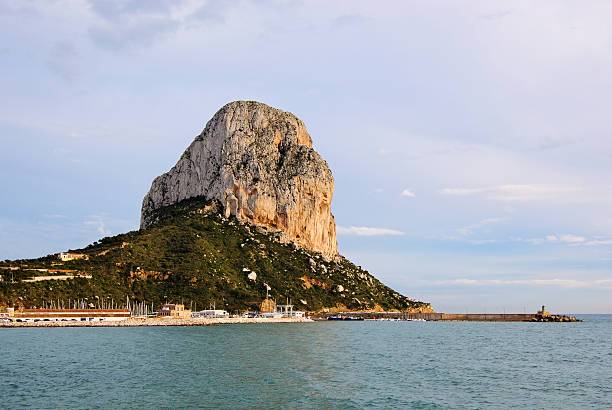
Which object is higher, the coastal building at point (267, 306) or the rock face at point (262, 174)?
the rock face at point (262, 174)

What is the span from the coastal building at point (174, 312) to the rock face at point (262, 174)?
151ft

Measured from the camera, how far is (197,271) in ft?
490

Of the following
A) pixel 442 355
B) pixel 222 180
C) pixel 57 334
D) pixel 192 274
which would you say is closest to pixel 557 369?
pixel 442 355

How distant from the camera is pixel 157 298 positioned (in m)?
143

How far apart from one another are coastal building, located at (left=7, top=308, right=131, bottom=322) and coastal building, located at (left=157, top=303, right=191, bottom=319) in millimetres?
8155

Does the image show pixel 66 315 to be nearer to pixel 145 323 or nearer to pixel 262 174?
pixel 145 323

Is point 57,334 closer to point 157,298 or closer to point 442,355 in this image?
point 157,298

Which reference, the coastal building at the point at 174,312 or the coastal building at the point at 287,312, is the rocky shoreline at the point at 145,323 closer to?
the coastal building at the point at 174,312

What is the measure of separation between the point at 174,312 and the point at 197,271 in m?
15.1

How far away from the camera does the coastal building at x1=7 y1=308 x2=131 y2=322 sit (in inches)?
4870

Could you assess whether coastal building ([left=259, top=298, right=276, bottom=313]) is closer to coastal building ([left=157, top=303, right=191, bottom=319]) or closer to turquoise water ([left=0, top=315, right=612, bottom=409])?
coastal building ([left=157, top=303, right=191, bottom=319])

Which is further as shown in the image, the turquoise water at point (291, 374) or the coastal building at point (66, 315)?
the coastal building at point (66, 315)

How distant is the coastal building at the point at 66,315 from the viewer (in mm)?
123688

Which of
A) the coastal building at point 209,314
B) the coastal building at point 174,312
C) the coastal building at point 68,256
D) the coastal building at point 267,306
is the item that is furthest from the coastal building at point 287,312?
the coastal building at point 68,256
